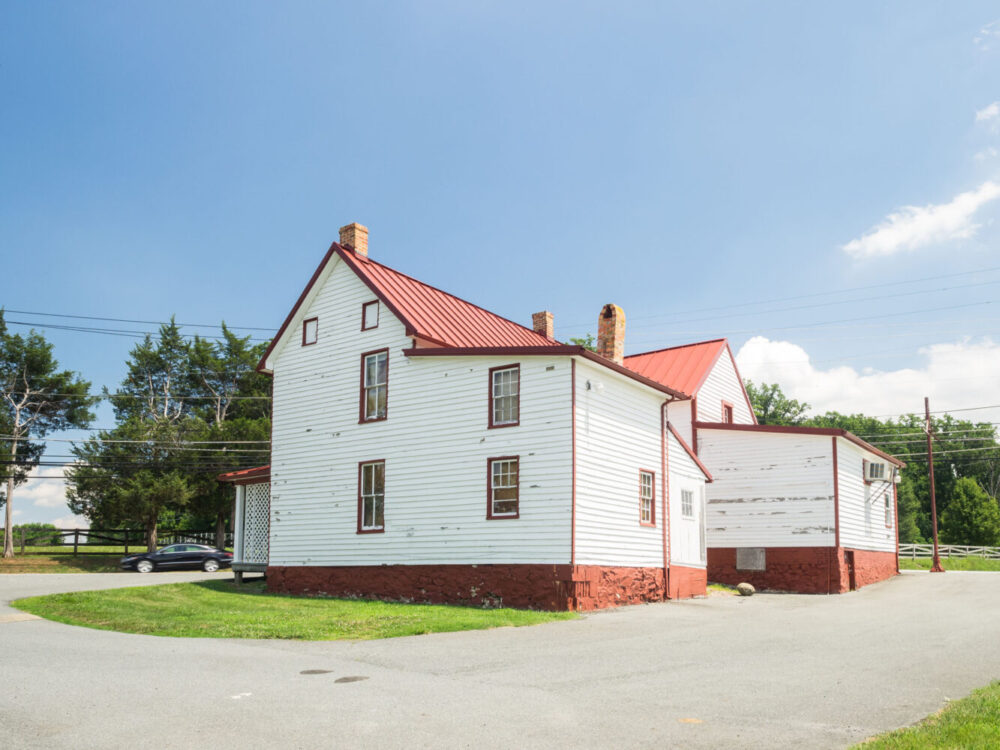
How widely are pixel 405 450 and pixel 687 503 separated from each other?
8.67 m

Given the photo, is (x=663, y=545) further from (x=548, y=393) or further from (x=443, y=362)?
(x=443, y=362)

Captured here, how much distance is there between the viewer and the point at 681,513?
24.9 meters

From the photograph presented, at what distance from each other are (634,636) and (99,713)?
30.3ft

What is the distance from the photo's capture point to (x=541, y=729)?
7.64 m

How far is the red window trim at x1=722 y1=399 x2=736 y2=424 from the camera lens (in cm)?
3431

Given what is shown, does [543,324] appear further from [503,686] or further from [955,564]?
[955,564]

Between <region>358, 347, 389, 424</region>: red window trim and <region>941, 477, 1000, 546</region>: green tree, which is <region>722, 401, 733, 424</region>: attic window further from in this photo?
<region>941, 477, 1000, 546</region>: green tree

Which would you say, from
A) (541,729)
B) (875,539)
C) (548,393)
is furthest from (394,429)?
(875,539)

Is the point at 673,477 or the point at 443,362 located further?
the point at 673,477

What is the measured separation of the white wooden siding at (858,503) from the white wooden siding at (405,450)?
1282 cm

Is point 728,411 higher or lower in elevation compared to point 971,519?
higher

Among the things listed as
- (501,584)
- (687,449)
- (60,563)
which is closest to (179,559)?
(60,563)

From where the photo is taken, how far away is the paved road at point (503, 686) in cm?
749

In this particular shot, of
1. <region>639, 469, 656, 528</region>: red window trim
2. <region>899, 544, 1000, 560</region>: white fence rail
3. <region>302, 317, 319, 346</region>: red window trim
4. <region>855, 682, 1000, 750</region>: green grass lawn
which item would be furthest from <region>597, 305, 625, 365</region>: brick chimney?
<region>899, 544, 1000, 560</region>: white fence rail
